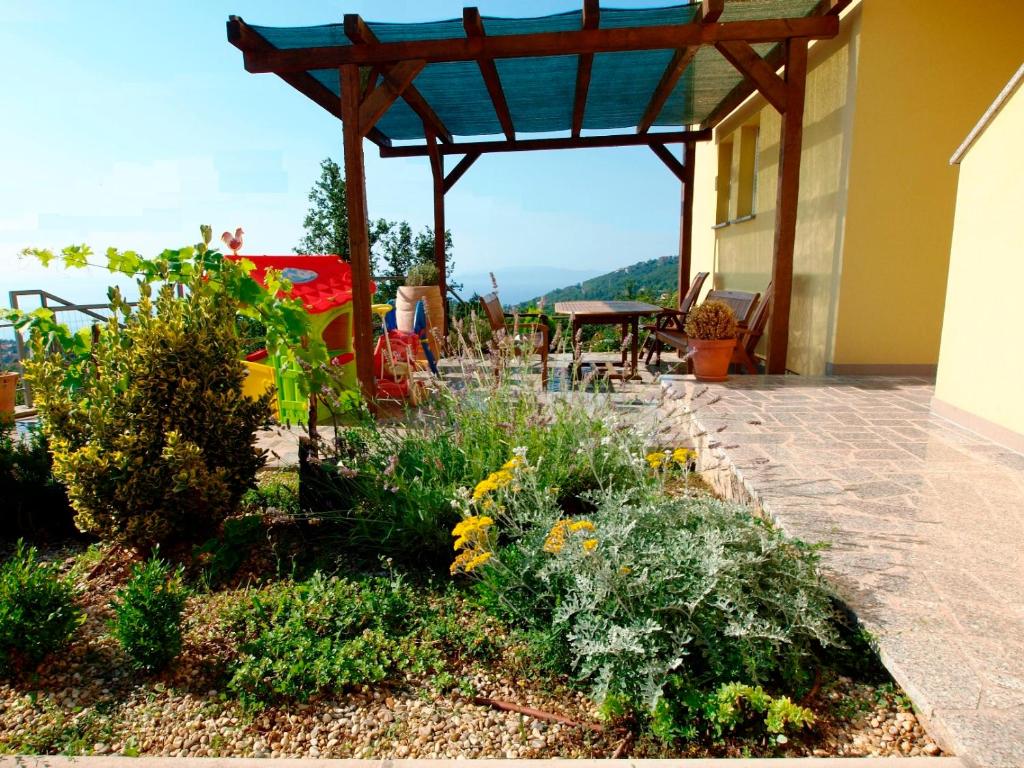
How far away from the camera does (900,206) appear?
5.14 meters

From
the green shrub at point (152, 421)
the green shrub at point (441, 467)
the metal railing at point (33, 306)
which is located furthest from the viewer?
the metal railing at point (33, 306)

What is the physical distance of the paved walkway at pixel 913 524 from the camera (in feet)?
5.01

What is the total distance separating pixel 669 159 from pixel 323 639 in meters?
8.95

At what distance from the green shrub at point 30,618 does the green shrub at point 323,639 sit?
1.63 feet

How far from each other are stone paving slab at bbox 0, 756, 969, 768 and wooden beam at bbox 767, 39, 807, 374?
4.37m

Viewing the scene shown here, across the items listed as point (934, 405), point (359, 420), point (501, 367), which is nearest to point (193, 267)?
point (359, 420)

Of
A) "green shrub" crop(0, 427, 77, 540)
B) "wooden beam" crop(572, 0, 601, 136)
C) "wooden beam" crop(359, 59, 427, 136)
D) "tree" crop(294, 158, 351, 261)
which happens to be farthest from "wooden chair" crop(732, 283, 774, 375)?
"tree" crop(294, 158, 351, 261)

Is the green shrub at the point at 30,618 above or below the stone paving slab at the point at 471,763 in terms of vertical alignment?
above

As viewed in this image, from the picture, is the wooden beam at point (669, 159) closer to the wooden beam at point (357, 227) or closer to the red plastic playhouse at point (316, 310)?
the wooden beam at point (357, 227)

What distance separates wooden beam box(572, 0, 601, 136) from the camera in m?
4.58

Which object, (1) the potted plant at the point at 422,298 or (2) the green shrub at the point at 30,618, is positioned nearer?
(2) the green shrub at the point at 30,618

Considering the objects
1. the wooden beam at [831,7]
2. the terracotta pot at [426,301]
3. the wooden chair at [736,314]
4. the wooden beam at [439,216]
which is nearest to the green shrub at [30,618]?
the wooden chair at [736,314]

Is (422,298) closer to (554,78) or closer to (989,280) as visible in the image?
(554,78)

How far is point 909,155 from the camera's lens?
200 inches
